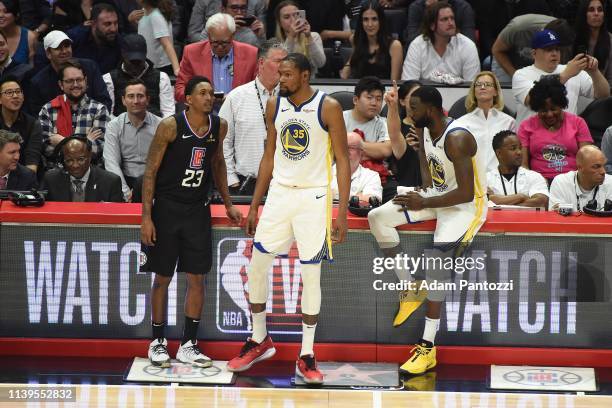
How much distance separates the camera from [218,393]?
293 inches

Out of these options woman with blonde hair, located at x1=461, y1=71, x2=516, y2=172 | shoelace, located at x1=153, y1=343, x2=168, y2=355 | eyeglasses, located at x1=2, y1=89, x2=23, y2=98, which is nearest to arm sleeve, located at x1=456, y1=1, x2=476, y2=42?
woman with blonde hair, located at x1=461, y1=71, x2=516, y2=172

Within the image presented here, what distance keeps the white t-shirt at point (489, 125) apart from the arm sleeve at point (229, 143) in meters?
1.96

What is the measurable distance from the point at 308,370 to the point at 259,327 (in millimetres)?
467

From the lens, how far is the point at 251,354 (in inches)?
306

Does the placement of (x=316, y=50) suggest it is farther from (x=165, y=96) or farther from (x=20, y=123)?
(x=20, y=123)

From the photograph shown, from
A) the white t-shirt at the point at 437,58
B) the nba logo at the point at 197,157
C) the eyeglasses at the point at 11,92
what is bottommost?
the nba logo at the point at 197,157

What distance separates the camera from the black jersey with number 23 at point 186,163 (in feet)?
25.2

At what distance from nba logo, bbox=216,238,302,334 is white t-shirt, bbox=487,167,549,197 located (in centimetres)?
203

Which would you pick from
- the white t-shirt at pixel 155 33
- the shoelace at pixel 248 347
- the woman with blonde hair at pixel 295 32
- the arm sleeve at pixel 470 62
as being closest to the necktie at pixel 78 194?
the shoelace at pixel 248 347

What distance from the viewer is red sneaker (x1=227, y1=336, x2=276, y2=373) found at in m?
7.77

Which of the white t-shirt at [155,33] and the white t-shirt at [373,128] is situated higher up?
the white t-shirt at [155,33]

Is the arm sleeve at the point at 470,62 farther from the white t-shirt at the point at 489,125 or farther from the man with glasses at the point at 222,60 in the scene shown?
the man with glasses at the point at 222,60

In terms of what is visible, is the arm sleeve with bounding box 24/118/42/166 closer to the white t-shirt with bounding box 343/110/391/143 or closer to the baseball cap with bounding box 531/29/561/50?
the white t-shirt with bounding box 343/110/391/143

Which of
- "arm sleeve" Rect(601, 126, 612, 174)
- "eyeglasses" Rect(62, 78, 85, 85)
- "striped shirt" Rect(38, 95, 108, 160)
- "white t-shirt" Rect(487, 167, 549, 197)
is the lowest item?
"white t-shirt" Rect(487, 167, 549, 197)
